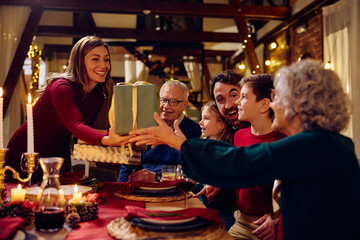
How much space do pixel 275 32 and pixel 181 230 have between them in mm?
6654

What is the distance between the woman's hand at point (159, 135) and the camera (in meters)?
1.27

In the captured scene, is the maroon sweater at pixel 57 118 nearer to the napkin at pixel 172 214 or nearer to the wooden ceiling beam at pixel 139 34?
the napkin at pixel 172 214

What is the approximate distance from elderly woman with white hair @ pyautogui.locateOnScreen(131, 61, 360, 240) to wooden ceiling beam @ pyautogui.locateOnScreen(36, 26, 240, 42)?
6.72 meters

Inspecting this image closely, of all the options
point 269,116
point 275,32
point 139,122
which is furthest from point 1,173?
point 275,32

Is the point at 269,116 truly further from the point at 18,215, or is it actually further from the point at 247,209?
the point at 18,215

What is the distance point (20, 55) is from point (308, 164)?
5.30 m

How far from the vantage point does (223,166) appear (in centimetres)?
104

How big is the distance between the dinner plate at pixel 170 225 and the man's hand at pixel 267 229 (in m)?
0.62

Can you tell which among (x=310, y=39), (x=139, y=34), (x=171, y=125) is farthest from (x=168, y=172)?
(x=139, y=34)

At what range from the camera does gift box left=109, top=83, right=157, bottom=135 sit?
4.25ft

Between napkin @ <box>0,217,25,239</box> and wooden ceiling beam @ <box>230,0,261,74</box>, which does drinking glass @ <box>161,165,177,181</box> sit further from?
wooden ceiling beam @ <box>230,0,261,74</box>

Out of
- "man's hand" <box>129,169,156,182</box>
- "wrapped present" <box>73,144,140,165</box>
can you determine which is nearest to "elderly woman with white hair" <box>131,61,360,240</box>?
"wrapped present" <box>73,144,140,165</box>

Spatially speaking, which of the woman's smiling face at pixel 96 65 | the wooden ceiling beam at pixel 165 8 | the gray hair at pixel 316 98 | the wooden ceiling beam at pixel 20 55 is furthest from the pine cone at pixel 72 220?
the wooden ceiling beam at pixel 165 8

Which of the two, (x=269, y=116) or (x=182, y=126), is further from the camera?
(x=182, y=126)
